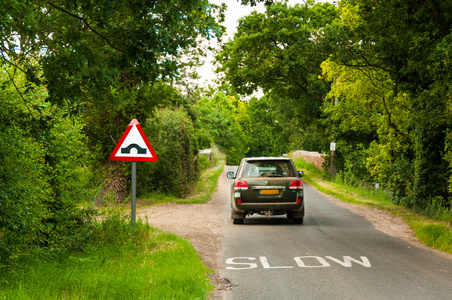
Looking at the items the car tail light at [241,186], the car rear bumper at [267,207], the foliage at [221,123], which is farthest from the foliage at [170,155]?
the foliage at [221,123]

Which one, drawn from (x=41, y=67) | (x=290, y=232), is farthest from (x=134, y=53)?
(x=290, y=232)

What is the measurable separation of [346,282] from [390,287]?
63 centimetres

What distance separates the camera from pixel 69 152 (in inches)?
337

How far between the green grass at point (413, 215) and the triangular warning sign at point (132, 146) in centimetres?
645

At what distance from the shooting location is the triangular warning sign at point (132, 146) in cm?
970

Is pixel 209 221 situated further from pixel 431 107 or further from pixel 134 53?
pixel 134 53

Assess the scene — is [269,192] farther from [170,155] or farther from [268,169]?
[170,155]

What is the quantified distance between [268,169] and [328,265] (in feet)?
19.8

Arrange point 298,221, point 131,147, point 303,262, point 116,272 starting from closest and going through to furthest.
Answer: point 116,272, point 303,262, point 131,147, point 298,221

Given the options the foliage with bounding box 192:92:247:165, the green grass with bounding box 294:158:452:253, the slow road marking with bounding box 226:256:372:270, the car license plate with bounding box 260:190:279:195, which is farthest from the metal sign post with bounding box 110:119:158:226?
the foliage with bounding box 192:92:247:165

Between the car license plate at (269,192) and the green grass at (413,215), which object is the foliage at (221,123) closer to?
the green grass at (413,215)

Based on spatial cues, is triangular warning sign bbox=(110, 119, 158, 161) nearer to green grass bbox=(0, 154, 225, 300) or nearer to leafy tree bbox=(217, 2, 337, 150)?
green grass bbox=(0, 154, 225, 300)

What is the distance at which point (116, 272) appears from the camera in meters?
7.26

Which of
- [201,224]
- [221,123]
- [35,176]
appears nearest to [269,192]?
[201,224]
